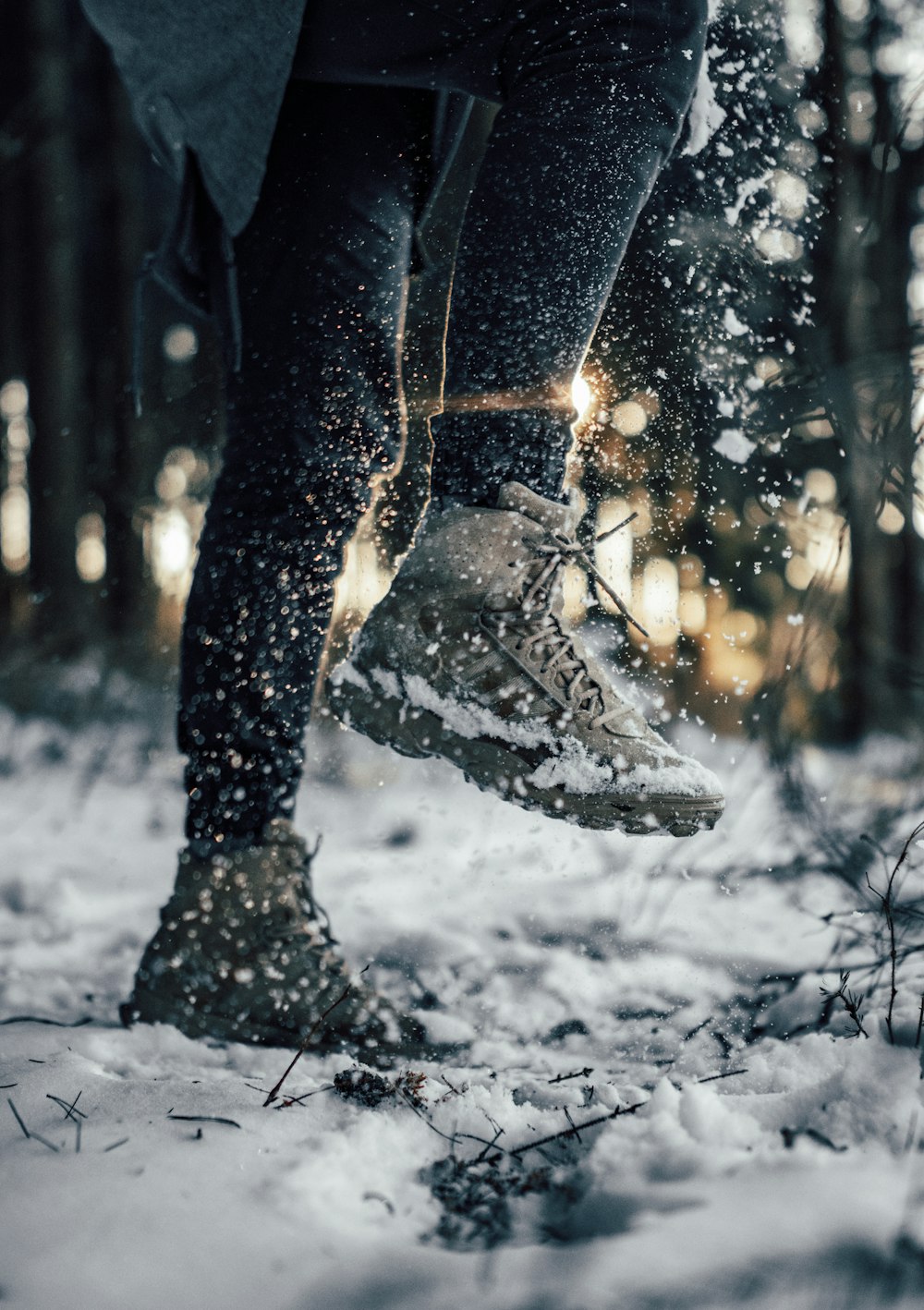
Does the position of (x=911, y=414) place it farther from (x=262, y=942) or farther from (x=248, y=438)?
(x=262, y=942)

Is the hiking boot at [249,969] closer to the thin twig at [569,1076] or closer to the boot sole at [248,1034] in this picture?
the boot sole at [248,1034]

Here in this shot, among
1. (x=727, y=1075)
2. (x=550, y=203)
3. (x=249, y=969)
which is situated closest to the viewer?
(x=727, y=1075)

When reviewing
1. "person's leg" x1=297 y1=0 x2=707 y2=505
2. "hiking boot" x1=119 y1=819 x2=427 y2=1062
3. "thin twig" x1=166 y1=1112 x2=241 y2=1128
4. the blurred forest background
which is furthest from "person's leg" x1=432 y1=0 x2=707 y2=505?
"thin twig" x1=166 y1=1112 x2=241 y2=1128

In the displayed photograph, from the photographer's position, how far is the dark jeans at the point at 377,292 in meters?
0.93

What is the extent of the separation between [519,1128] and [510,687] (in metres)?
0.46

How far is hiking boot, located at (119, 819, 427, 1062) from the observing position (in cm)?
101

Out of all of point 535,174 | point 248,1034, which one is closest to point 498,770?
point 248,1034

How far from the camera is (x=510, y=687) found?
3.25 ft

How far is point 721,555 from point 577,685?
1.40 meters

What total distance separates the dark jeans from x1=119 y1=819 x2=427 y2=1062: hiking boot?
64 mm

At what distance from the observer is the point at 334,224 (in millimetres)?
1060

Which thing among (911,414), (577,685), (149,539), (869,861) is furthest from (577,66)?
(149,539)

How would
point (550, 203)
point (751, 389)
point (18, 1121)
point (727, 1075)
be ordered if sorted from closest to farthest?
point (18, 1121), point (727, 1075), point (550, 203), point (751, 389)

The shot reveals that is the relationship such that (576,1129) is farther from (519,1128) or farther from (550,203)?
(550,203)
